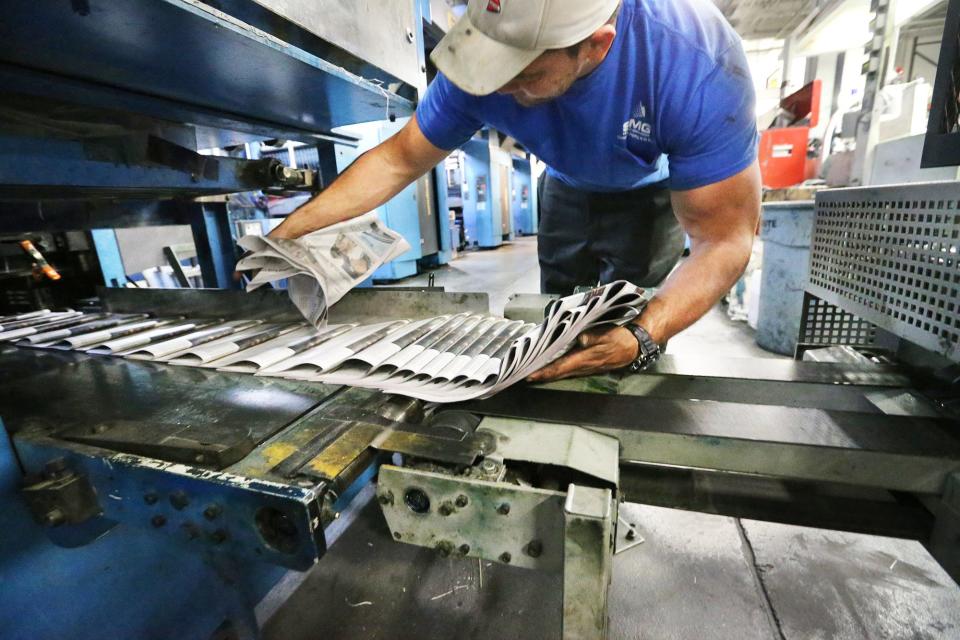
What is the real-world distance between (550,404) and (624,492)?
0.17 metres

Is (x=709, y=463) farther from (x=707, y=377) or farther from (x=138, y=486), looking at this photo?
(x=138, y=486)

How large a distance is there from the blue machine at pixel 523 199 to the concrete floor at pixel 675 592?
8640 mm

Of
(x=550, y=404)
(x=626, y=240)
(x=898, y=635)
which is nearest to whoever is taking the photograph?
(x=550, y=404)

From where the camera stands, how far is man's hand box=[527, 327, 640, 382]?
0.70m

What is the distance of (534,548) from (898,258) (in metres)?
0.71

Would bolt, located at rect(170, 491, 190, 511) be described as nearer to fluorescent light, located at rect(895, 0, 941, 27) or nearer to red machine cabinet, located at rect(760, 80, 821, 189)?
fluorescent light, located at rect(895, 0, 941, 27)

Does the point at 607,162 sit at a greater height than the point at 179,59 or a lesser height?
lesser

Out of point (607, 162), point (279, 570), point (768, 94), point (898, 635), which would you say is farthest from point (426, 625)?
point (768, 94)

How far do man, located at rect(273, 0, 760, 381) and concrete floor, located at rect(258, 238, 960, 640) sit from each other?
74cm

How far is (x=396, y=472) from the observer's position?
0.46m

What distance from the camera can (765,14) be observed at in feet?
20.7

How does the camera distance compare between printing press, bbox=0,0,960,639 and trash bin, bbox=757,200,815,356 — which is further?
trash bin, bbox=757,200,815,356

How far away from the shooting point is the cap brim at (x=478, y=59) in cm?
73

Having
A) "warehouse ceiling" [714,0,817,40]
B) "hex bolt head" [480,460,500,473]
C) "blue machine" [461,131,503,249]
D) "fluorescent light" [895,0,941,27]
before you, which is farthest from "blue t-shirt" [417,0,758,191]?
"warehouse ceiling" [714,0,817,40]
